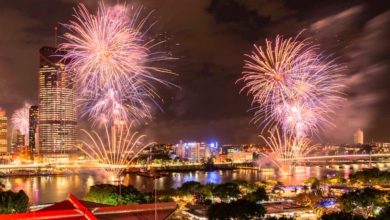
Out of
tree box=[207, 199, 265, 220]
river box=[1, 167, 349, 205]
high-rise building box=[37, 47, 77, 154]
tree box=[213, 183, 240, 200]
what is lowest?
river box=[1, 167, 349, 205]

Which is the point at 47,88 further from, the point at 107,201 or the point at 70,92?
the point at 107,201

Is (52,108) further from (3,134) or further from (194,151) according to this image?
(194,151)

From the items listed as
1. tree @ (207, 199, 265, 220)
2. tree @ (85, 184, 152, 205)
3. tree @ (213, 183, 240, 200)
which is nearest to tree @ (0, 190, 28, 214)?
tree @ (85, 184, 152, 205)

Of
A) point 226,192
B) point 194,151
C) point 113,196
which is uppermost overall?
point 194,151

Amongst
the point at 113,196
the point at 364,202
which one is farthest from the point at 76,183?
the point at 364,202

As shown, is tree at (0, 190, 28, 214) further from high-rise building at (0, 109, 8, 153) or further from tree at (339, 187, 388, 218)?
high-rise building at (0, 109, 8, 153)

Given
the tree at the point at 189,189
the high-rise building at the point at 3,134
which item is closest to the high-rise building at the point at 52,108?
the high-rise building at the point at 3,134

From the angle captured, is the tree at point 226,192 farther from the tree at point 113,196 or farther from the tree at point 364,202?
the tree at point 364,202
